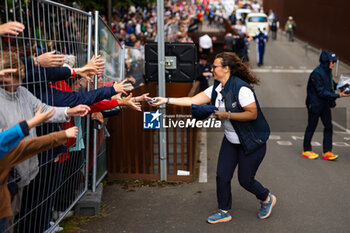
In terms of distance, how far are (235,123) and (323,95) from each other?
325cm

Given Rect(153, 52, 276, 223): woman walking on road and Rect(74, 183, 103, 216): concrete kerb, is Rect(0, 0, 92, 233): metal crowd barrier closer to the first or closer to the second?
Rect(74, 183, 103, 216): concrete kerb

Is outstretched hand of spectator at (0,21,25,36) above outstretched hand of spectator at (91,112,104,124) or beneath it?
above

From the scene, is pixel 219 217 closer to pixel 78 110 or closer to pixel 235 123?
pixel 235 123

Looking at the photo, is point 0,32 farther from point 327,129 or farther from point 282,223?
point 327,129

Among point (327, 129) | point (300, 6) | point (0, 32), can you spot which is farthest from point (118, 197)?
point (300, 6)

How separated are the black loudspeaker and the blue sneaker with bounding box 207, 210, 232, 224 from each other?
230 centimetres

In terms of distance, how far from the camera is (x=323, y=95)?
7.61 meters

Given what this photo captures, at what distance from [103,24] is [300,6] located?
3264cm

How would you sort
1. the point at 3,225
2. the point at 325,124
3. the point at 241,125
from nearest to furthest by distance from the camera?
the point at 3,225 < the point at 241,125 < the point at 325,124

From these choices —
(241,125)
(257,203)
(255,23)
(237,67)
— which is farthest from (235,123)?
(255,23)

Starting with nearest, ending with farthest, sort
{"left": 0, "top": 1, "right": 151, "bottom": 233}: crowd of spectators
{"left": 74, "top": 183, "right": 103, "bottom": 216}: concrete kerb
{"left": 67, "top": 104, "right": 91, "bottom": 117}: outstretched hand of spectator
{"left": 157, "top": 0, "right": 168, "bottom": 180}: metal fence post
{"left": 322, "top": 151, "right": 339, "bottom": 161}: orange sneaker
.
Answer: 1. {"left": 0, "top": 1, "right": 151, "bottom": 233}: crowd of spectators
2. {"left": 67, "top": 104, "right": 91, "bottom": 117}: outstretched hand of spectator
3. {"left": 74, "top": 183, "right": 103, "bottom": 216}: concrete kerb
4. {"left": 157, "top": 0, "right": 168, "bottom": 180}: metal fence post
5. {"left": 322, "top": 151, "right": 339, "bottom": 161}: orange sneaker

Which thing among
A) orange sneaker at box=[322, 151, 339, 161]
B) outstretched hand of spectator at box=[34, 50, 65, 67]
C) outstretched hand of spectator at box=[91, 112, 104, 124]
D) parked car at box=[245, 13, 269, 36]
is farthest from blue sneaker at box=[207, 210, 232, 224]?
parked car at box=[245, 13, 269, 36]

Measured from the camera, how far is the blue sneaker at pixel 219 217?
5.32 meters

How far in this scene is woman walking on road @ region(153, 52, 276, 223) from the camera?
16.1 feet
